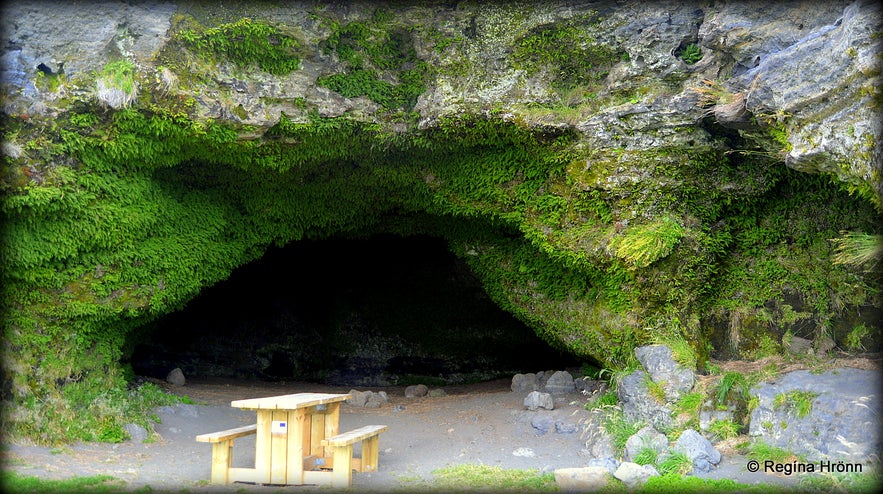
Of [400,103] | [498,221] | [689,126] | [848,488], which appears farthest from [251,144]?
[848,488]

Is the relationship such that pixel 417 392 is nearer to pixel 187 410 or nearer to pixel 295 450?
pixel 187 410

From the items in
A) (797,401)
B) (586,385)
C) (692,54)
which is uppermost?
(692,54)

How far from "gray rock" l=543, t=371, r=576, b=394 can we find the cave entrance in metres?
4.39

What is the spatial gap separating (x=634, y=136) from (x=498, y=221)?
2695 mm

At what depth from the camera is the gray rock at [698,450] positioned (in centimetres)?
Answer: 696

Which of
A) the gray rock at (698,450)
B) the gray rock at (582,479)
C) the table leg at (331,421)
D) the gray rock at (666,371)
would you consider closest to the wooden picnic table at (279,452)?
the table leg at (331,421)

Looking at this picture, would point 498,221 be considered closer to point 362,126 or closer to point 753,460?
point 362,126

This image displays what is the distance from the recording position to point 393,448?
8.64 metres

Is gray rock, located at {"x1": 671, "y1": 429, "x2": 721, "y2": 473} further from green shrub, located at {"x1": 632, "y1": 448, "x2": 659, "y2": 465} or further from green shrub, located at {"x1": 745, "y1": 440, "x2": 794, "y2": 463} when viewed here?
green shrub, located at {"x1": 745, "y1": 440, "x2": 794, "y2": 463}

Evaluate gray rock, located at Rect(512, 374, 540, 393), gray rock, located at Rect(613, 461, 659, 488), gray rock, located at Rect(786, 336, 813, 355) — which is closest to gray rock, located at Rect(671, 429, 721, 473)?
gray rock, located at Rect(613, 461, 659, 488)

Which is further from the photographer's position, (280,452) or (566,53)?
(566,53)

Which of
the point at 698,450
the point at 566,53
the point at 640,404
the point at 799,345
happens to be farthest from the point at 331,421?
the point at 799,345

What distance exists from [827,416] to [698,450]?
1.41 meters

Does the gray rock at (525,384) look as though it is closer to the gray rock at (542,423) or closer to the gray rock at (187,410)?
the gray rock at (542,423)
